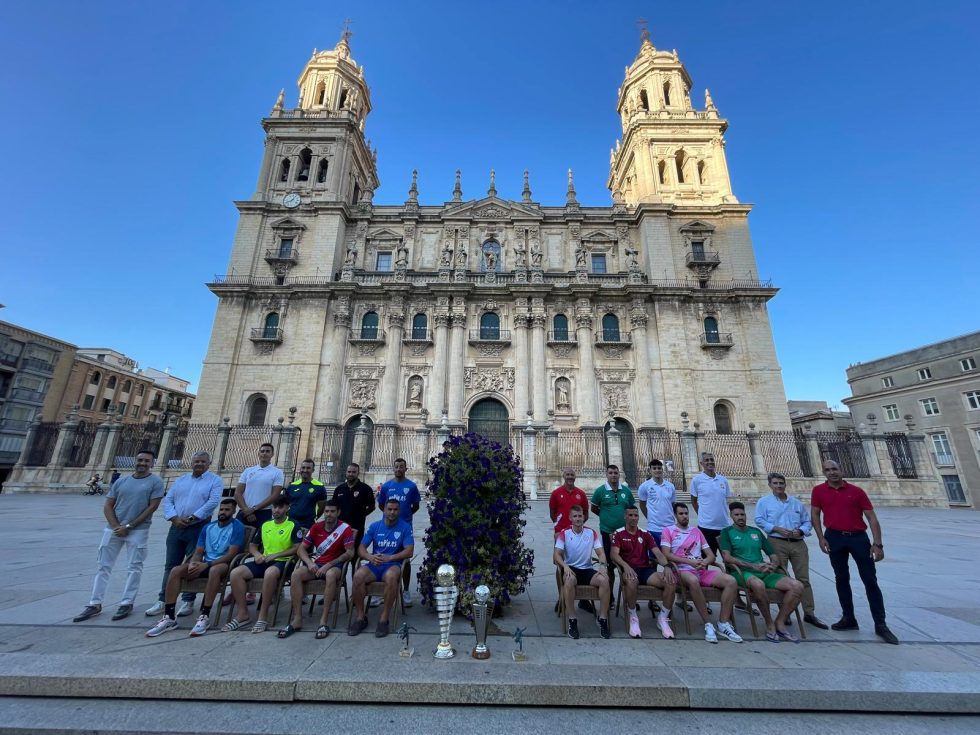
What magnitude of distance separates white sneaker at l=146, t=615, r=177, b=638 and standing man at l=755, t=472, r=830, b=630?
600 cm

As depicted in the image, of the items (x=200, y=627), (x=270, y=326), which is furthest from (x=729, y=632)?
(x=270, y=326)

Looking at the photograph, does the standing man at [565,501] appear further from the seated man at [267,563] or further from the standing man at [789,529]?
the seated man at [267,563]

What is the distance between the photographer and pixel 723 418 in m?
21.1

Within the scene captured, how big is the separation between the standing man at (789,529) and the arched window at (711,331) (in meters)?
19.3

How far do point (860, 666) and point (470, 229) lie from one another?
25128mm

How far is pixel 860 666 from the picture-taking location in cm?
327

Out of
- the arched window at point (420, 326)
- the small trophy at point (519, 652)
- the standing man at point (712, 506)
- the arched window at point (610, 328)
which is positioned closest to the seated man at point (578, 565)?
the small trophy at point (519, 652)

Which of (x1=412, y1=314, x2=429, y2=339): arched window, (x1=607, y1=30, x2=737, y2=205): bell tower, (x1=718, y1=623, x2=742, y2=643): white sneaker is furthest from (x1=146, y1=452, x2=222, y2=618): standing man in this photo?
(x1=607, y1=30, x2=737, y2=205): bell tower

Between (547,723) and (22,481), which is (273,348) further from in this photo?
(547,723)

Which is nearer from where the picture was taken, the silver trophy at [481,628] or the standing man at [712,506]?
the silver trophy at [481,628]

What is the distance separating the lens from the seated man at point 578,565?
3811 millimetres

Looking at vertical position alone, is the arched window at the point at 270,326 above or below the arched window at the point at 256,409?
above

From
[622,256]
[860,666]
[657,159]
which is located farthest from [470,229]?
[860,666]

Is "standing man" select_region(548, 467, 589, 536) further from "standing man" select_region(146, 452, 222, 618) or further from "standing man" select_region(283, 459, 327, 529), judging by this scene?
"standing man" select_region(146, 452, 222, 618)
